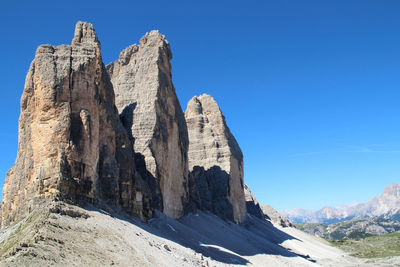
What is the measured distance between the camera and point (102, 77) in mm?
40250

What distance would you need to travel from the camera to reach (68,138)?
31.8 m

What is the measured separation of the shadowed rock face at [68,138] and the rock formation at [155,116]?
9.82 metres

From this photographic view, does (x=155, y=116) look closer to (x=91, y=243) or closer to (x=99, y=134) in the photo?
(x=99, y=134)

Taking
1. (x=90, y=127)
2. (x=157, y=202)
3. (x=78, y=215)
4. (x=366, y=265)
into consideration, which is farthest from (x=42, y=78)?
(x=366, y=265)

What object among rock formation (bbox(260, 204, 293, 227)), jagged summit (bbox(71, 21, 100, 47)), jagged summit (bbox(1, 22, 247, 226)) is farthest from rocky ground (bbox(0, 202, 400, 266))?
rock formation (bbox(260, 204, 293, 227))

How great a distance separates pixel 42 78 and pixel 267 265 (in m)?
29.2

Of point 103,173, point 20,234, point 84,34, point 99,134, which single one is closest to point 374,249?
point 103,173

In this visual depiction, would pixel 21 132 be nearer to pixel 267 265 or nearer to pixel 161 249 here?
pixel 161 249

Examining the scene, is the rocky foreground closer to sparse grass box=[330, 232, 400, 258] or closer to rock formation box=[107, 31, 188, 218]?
rock formation box=[107, 31, 188, 218]

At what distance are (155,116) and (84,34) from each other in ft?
50.0

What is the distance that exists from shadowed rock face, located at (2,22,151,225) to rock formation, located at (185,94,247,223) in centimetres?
3532

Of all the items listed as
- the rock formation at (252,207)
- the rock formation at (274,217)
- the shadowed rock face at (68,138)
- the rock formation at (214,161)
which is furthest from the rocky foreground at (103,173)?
the rock formation at (274,217)

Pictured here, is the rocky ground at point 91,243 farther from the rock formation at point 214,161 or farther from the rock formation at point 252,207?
the rock formation at point 252,207

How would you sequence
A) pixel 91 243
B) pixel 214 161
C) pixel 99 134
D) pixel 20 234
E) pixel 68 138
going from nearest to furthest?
pixel 20 234 → pixel 91 243 → pixel 68 138 → pixel 99 134 → pixel 214 161
